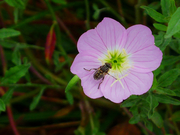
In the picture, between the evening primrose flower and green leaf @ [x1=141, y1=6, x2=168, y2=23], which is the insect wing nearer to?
the evening primrose flower

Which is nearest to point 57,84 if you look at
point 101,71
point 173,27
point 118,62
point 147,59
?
point 118,62

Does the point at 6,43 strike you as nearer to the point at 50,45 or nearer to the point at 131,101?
the point at 50,45

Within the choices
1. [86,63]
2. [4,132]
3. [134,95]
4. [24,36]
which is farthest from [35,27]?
[134,95]

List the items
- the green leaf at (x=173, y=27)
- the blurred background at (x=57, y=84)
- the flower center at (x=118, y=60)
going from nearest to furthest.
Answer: the green leaf at (x=173, y=27) < the flower center at (x=118, y=60) < the blurred background at (x=57, y=84)

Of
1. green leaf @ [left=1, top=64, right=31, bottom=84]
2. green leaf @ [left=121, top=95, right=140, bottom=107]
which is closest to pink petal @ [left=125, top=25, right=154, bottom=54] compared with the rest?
green leaf @ [left=121, top=95, right=140, bottom=107]

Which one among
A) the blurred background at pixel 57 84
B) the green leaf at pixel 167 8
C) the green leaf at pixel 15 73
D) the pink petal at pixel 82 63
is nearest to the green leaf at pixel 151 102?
the pink petal at pixel 82 63

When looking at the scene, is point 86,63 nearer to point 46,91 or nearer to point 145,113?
point 145,113

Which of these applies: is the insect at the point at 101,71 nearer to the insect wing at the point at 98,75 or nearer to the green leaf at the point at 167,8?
the insect wing at the point at 98,75
